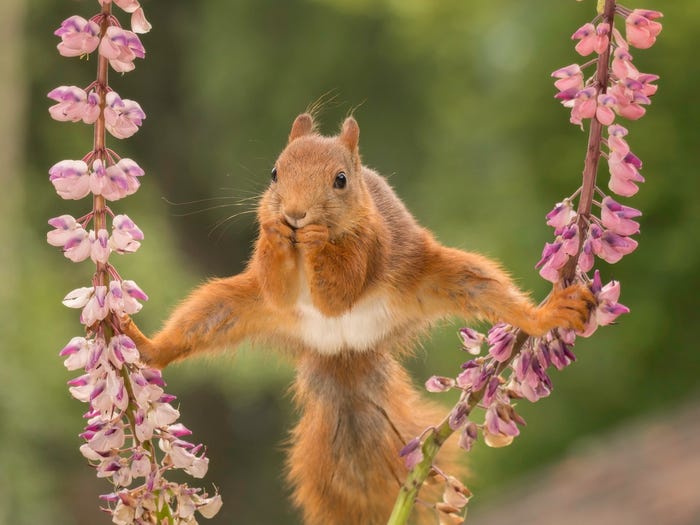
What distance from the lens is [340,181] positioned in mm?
818

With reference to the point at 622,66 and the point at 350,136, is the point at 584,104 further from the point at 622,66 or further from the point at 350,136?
the point at 350,136

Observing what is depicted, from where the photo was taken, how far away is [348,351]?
33.6 inches

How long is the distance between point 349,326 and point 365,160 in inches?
64.4

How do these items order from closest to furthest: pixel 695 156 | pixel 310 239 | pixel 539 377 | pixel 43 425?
1. pixel 539 377
2. pixel 310 239
3. pixel 43 425
4. pixel 695 156

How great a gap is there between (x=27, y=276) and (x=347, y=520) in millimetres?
2007

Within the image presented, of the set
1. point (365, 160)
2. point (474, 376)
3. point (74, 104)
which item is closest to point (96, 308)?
point (74, 104)

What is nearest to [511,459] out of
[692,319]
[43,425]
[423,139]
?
[692,319]

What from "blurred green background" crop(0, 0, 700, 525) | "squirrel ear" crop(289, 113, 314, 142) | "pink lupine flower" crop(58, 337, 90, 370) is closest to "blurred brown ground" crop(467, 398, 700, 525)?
"blurred green background" crop(0, 0, 700, 525)

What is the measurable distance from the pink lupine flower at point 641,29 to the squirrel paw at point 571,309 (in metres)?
0.14

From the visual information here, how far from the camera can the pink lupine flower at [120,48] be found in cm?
57

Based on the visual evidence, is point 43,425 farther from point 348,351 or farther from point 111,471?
point 111,471

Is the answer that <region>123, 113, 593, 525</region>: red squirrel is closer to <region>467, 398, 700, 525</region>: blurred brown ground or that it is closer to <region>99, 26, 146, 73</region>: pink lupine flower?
<region>99, 26, 146, 73</region>: pink lupine flower

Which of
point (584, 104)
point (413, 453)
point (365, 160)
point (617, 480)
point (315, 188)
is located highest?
point (365, 160)

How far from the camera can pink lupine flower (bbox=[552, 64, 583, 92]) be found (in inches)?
22.7
